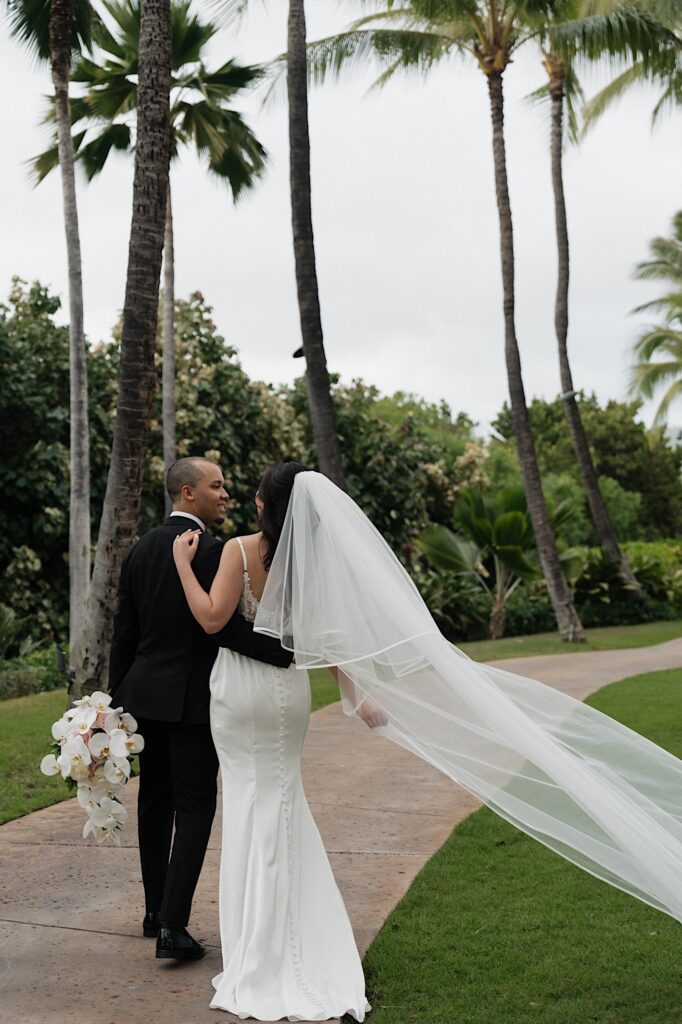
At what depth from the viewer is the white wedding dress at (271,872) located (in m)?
3.72

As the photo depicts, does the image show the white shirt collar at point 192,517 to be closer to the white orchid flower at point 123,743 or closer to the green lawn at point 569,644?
the white orchid flower at point 123,743

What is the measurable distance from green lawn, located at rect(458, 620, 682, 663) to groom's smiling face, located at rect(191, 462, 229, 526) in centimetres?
1145

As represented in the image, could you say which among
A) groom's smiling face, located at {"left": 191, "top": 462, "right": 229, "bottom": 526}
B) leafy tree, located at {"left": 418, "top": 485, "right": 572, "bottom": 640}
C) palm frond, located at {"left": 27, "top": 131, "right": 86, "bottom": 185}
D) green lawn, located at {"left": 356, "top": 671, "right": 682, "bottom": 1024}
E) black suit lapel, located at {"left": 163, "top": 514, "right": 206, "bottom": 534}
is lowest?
green lawn, located at {"left": 356, "top": 671, "right": 682, "bottom": 1024}

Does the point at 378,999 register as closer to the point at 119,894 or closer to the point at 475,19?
the point at 119,894

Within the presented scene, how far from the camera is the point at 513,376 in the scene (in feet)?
62.9

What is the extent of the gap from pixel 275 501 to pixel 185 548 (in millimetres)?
393

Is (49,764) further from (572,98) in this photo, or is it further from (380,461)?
(572,98)

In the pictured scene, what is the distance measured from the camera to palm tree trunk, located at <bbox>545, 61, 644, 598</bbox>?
71.2ft

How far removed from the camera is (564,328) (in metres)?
22.9

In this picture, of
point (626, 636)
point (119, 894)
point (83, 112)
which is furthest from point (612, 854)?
point (626, 636)

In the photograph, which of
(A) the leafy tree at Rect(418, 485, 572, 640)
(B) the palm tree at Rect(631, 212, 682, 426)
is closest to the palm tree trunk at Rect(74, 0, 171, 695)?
(A) the leafy tree at Rect(418, 485, 572, 640)

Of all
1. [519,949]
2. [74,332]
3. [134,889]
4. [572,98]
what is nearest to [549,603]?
[572,98]

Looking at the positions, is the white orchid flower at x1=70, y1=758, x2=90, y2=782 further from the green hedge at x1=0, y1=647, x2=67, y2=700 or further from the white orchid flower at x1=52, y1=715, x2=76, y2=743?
the green hedge at x1=0, y1=647, x2=67, y2=700

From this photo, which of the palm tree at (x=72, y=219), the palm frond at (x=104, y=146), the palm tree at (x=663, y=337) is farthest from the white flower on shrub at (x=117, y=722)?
the palm tree at (x=663, y=337)
